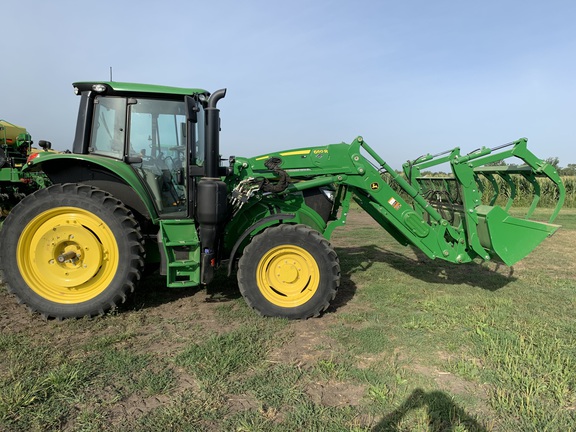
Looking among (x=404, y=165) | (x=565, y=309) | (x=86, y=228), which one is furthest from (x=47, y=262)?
(x=565, y=309)

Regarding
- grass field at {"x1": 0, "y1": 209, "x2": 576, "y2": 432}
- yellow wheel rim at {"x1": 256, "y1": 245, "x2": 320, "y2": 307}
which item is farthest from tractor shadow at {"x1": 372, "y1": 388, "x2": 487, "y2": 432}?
yellow wheel rim at {"x1": 256, "y1": 245, "x2": 320, "y2": 307}

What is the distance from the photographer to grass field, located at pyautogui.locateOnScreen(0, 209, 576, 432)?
262 centimetres

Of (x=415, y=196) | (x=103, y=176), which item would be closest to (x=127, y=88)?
(x=103, y=176)

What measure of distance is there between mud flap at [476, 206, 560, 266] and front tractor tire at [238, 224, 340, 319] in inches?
76.1

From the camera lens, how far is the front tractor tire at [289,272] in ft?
14.2

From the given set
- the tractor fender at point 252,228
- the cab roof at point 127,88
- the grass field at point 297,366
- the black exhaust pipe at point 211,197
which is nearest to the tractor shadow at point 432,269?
the grass field at point 297,366

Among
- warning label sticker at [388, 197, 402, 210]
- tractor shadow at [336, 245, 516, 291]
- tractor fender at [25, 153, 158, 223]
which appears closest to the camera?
tractor fender at [25, 153, 158, 223]

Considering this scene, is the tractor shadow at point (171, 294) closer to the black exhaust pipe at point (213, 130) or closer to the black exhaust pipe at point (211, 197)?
the black exhaust pipe at point (211, 197)

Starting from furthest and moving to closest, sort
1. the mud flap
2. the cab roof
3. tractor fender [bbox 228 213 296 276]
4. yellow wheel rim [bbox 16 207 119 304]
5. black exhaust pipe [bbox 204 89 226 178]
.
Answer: the mud flap
tractor fender [bbox 228 213 296 276]
the cab roof
yellow wheel rim [bbox 16 207 119 304]
black exhaust pipe [bbox 204 89 226 178]

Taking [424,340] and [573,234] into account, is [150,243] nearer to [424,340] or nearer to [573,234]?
[424,340]

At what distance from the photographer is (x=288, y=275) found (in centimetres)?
441

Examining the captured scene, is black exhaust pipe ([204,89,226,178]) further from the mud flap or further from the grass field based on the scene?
the mud flap

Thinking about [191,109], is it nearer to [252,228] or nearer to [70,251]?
[252,228]

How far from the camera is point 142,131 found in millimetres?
4445
